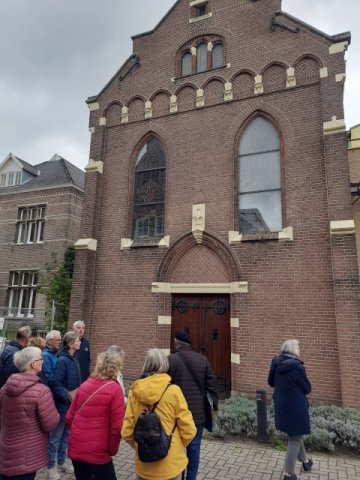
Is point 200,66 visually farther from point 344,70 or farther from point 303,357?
point 303,357

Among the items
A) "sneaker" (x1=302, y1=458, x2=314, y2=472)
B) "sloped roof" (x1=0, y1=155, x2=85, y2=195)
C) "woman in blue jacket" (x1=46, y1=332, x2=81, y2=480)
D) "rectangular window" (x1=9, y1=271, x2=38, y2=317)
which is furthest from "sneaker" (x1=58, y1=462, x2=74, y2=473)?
"sloped roof" (x1=0, y1=155, x2=85, y2=195)

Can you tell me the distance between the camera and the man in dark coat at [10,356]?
4787 mm

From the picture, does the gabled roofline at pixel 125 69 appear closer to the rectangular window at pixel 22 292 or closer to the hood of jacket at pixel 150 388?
the rectangular window at pixel 22 292

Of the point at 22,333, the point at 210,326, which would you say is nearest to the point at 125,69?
the point at 210,326

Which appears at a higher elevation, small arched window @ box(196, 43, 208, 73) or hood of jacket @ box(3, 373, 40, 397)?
small arched window @ box(196, 43, 208, 73)

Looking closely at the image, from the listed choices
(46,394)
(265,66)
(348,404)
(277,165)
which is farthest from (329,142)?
(46,394)

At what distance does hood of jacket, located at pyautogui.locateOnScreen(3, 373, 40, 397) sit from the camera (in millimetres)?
3328

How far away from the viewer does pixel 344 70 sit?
372 inches

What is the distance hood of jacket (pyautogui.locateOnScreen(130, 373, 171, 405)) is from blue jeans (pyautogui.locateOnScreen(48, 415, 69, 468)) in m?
2.52

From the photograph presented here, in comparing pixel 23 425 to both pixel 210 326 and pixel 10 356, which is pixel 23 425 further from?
pixel 210 326

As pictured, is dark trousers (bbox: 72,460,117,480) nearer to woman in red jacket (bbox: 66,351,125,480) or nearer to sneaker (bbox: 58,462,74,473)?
woman in red jacket (bbox: 66,351,125,480)

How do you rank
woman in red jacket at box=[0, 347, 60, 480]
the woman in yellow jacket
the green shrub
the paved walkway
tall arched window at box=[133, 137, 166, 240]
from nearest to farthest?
1. the woman in yellow jacket
2. woman in red jacket at box=[0, 347, 60, 480]
3. the paved walkway
4. the green shrub
5. tall arched window at box=[133, 137, 166, 240]

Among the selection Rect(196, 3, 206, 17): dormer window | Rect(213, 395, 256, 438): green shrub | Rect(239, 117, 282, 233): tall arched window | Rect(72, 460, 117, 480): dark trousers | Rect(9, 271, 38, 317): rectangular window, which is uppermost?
Rect(196, 3, 206, 17): dormer window

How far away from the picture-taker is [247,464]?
5.59 meters
